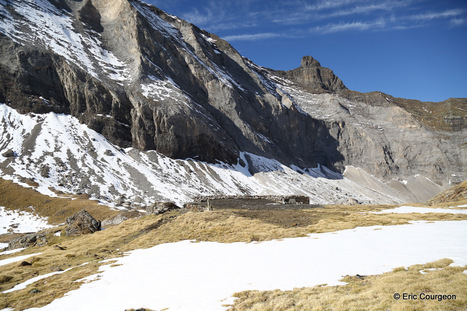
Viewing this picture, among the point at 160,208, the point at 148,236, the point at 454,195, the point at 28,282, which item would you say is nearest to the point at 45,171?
the point at 160,208

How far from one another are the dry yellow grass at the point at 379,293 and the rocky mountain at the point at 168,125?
65.0 meters

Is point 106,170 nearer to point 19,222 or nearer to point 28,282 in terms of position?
point 19,222

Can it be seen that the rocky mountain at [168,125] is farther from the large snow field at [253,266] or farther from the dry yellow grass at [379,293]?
the dry yellow grass at [379,293]

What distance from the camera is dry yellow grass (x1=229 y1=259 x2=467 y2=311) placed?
26.1 feet

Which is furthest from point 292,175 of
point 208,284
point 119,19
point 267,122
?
point 208,284

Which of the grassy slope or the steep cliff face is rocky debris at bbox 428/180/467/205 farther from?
the steep cliff face

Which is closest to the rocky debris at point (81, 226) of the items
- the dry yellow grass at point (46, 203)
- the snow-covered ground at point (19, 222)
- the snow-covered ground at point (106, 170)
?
the dry yellow grass at point (46, 203)

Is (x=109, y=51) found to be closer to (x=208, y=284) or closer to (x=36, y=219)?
(x=36, y=219)

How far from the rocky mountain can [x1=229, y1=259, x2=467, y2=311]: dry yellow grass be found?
65021 mm

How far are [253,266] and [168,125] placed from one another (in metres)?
96.8

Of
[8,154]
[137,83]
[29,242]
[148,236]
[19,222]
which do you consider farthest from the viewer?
[137,83]

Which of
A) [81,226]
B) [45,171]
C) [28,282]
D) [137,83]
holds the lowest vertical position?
[28,282]

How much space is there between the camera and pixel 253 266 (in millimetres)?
13812

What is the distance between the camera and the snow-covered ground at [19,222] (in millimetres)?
47750
